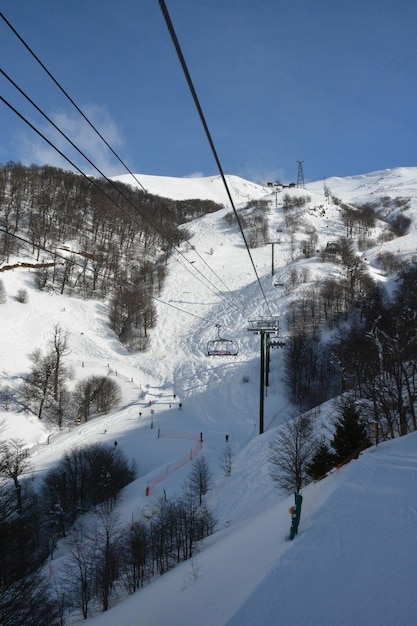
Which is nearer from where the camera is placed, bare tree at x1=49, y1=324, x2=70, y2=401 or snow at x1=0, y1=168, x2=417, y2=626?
snow at x1=0, y1=168, x2=417, y2=626

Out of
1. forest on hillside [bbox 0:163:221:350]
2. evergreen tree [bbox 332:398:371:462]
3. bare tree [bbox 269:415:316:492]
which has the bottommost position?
bare tree [bbox 269:415:316:492]

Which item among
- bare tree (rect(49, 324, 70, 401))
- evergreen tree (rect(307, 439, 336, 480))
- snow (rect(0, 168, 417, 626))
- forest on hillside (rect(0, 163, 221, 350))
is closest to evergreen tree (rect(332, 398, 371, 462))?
evergreen tree (rect(307, 439, 336, 480))

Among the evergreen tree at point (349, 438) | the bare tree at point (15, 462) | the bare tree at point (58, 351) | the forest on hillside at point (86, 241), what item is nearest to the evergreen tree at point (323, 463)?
the evergreen tree at point (349, 438)

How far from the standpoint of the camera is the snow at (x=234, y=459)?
5254 millimetres

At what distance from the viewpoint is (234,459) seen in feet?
86.5

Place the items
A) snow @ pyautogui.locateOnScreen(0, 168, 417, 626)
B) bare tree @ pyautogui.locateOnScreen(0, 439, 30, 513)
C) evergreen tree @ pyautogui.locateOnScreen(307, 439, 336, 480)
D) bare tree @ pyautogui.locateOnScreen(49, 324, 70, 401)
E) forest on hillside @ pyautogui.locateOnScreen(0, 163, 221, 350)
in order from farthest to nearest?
forest on hillside @ pyautogui.locateOnScreen(0, 163, 221, 350) < bare tree @ pyautogui.locateOnScreen(49, 324, 70, 401) < bare tree @ pyautogui.locateOnScreen(0, 439, 30, 513) < evergreen tree @ pyautogui.locateOnScreen(307, 439, 336, 480) < snow @ pyautogui.locateOnScreen(0, 168, 417, 626)

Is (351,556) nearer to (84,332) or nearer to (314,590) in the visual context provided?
(314,590)

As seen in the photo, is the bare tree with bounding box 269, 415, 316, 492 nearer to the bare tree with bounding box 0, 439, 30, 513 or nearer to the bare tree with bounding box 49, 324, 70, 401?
the bare tree with bounding box 0, 439, 30, 513

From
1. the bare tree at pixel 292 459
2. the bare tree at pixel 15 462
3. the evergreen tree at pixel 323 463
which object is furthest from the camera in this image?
the bare tree at pixel 15 462

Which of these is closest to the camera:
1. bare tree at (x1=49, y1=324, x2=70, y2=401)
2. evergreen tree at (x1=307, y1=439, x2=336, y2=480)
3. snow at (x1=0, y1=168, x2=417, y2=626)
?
snow at (x1=0, y1=168, x2=417, y2=626)

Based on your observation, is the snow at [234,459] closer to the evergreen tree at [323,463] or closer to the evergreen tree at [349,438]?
the evergreen tree at [349,438]

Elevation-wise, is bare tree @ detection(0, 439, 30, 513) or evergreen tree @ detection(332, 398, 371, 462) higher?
evergreen tree @ detection(332, 398, 371, 462)

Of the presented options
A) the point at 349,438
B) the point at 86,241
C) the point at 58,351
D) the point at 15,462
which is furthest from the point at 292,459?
the point at 86,241

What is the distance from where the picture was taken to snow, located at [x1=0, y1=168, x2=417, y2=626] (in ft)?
17.2
